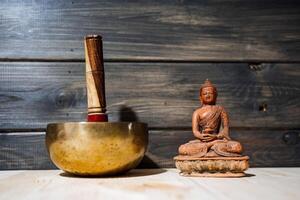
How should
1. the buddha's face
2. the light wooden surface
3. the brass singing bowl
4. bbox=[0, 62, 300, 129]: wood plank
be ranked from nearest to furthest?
the light wooden surface < the brass singing bowl < the buddha's face < bbox=[0, 62, 300, 129]: wood plank

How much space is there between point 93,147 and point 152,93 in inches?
11.8

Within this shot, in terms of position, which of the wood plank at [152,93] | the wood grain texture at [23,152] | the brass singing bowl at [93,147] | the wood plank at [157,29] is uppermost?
the wood plank at [157,29]

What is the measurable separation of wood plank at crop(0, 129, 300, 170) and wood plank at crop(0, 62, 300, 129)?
0.02 metres

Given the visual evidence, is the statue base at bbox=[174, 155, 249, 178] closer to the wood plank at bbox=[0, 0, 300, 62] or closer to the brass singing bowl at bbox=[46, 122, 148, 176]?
the brass singing bowl at bbox=[46, 122, 148, 176]

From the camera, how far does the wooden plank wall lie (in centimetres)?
96

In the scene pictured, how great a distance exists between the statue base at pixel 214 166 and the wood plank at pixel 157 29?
33 centimetres

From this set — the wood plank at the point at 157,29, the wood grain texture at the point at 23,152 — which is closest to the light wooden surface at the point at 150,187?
the wood grain texture at the point at 23,152

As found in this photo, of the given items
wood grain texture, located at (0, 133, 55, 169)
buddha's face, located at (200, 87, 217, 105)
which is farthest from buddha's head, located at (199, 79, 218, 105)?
wood grain texture, located at (0, 133, 55, 169)

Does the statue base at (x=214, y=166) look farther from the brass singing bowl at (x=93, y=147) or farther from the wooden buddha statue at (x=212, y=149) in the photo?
the brass singing bowl at (x=93, y=147)

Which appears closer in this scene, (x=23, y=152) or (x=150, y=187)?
(x=150, y=187)

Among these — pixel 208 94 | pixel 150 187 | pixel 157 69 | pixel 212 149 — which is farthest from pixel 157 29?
pixel 150 187

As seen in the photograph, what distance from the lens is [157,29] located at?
997 millimetres

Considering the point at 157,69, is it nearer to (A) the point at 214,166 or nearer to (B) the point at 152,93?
(B) the point at 152,93

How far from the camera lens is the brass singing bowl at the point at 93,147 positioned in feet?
2.36
